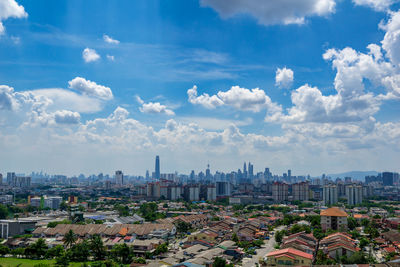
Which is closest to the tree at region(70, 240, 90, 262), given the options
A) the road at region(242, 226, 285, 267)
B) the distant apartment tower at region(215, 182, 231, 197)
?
the road at region(242, 226, 285, 267)

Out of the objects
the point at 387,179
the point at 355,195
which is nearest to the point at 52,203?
the point at 355,195

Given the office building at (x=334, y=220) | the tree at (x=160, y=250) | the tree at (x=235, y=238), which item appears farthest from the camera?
the office building at (x=334, y=220)

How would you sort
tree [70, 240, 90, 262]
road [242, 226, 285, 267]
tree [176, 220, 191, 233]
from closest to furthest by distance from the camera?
road [242, 226, 285, 267], tree [70, 240, 90, 262], tree [176, 220, 191, 233]

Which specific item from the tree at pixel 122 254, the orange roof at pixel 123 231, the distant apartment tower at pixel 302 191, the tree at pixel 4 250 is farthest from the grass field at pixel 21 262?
the distant apartment tower at pixel 302 191

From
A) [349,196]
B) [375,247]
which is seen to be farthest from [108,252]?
[349,196]

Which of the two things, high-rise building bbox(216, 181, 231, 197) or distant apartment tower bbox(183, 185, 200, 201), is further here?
high-rise building bbox(216, 181, 231, 197)

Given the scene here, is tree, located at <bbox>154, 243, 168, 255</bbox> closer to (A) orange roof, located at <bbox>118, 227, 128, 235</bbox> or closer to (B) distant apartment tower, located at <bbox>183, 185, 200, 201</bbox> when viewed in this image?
(A) orange roof, located at <bbox>118, 227, 128, 235</bbox>

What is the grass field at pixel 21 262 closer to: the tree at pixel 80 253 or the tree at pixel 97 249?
the tree at pixel 80 253

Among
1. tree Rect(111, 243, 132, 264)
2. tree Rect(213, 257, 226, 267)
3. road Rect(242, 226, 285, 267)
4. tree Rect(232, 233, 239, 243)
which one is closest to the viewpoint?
tree Rect(213, 257, 226, 267)

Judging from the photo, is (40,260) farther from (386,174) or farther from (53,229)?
(386,174)

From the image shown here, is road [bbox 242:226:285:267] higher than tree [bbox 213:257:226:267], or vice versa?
tree [bbox 213:257:226:267]

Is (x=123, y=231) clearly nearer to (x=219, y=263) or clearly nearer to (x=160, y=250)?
(x=160, y=250)
